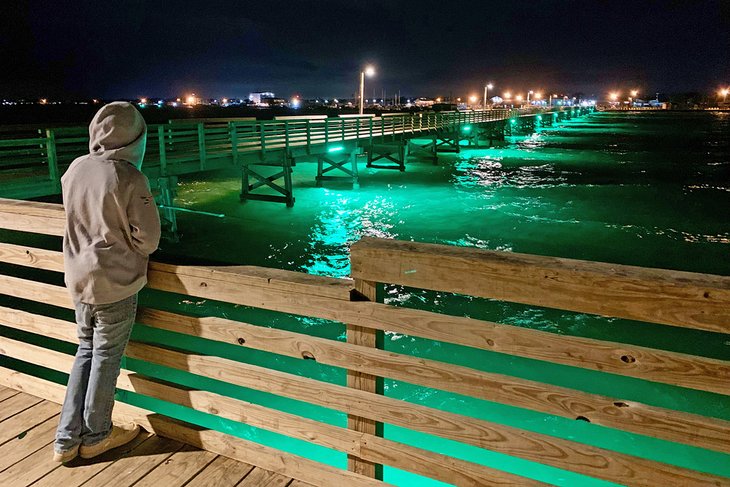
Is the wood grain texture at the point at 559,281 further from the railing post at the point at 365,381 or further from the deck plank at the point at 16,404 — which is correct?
the deck plank at the point at 16,404

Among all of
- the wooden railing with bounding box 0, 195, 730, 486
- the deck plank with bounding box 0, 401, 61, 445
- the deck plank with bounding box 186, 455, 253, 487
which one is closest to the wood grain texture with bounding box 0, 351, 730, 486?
the wooden railing with bounding box 0, 195, 730, 486

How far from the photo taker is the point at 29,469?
3016mm

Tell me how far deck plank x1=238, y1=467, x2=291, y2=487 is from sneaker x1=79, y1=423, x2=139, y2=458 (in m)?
0.86

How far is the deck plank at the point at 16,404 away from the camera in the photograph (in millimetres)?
3588

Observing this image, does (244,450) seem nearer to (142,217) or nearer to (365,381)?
(365,381)

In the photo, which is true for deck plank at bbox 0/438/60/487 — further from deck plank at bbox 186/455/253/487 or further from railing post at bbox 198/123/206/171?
railing post at bbox 198/123/206/171

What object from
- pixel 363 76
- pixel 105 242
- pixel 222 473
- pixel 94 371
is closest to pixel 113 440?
pixel 94 371

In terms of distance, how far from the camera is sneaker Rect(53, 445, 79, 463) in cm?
298

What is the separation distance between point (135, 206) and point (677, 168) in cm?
Answer: 3961

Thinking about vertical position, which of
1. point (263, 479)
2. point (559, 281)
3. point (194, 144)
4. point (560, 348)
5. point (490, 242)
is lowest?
point (490, 242)

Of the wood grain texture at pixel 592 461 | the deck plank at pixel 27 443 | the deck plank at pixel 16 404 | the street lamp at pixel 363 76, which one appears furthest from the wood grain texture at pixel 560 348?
the street lamp at pixel 363 76

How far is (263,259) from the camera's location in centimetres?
1398

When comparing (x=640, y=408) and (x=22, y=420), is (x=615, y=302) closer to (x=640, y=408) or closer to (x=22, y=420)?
(x=640, y=408)

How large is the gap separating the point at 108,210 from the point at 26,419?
6.24 feet
